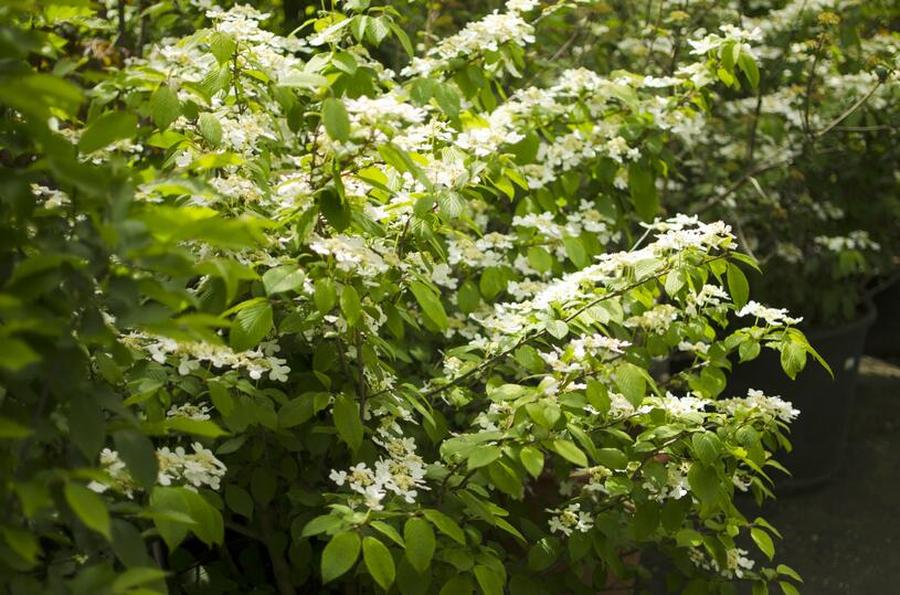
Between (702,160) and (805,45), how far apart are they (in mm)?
751

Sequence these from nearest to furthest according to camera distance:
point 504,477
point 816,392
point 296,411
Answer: point 504,477 < point 296,411 < point 816,392

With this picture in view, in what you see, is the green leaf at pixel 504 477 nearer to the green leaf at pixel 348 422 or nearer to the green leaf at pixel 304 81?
the green leaf at pixel 348 422

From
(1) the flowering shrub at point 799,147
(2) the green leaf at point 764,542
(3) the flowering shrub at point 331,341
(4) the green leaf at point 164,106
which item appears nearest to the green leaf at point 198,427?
(3) the flowering shrub at point 331,341

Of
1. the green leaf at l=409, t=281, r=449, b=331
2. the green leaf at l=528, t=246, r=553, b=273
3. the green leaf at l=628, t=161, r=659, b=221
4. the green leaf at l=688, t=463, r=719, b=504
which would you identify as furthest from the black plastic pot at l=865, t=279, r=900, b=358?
the green leaf at l=409, t=281, r=449, b=331

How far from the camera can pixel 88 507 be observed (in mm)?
1120

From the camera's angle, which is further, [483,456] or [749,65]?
[749,65]

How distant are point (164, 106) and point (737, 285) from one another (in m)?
1.00

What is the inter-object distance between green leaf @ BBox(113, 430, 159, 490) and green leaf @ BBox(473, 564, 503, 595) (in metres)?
0.64

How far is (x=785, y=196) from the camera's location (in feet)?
13.5

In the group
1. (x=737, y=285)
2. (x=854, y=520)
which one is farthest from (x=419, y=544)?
A: (x=854, y=520)

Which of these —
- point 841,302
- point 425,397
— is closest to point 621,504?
Answer: point 425,397

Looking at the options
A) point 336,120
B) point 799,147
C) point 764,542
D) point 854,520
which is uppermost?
point 336,120

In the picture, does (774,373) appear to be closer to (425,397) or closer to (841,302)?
(841,302)

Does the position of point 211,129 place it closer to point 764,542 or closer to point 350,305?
point 350,305
